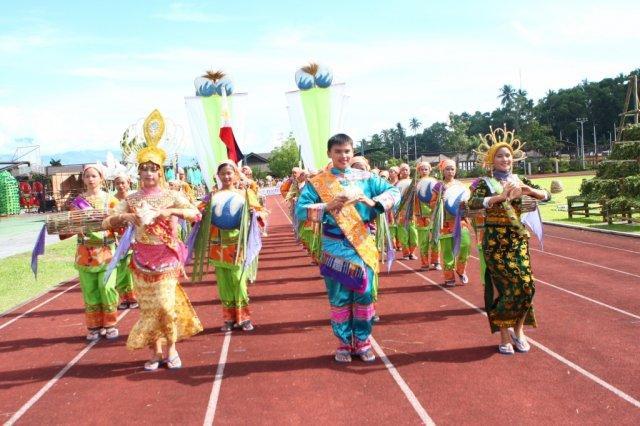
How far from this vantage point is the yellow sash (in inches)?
195

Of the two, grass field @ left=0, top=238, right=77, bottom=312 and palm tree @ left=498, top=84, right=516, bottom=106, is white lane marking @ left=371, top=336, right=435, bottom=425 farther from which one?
palm tree @ left=498, top=84, right=516, bottom=106

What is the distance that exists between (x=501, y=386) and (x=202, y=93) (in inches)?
258

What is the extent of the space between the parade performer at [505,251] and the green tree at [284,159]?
2637 inches

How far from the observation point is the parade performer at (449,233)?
833 centimetres

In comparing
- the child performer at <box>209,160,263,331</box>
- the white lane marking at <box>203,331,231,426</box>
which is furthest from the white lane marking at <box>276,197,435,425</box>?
the child performer at <box>209,160,263,331</box>

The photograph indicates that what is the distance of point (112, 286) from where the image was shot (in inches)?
254

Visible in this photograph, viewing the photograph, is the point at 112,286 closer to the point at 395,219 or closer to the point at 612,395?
the point at 612,395

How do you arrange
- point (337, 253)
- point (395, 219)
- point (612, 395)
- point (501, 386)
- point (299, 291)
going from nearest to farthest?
1. point (612, 395)
2. point (501, 386)
3. point (337, 253)
4. point (299, 291)
5. point (395, 219)

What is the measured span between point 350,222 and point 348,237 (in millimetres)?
139

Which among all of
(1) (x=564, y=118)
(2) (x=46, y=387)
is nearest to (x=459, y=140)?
(1) (x=564, y=118)

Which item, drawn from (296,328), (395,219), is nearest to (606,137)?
(395,219)

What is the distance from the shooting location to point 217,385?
4754mm

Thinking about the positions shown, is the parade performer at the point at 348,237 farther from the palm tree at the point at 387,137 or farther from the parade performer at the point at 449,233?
the palm tree at the point at 387,137

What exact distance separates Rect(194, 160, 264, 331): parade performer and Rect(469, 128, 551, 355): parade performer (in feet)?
8.26
